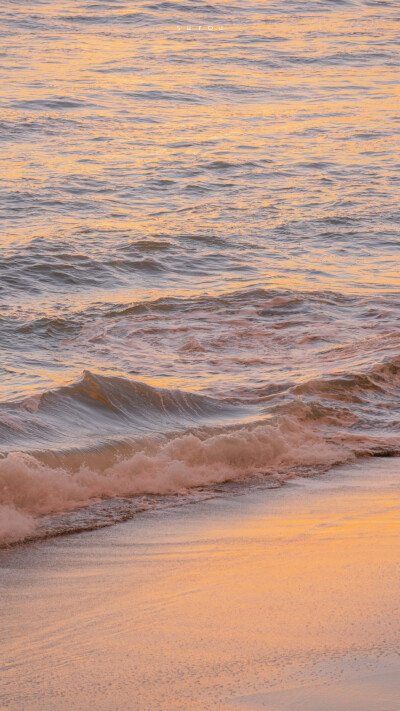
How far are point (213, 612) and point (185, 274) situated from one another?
674 cm

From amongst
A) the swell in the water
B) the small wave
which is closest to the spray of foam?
the swell in the water

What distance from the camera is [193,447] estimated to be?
583cm

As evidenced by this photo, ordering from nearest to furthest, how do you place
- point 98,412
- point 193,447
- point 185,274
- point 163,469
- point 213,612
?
point 213,612 → point 163,469 → point 193,447 → point 98,412 → point 185,274

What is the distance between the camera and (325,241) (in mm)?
11227

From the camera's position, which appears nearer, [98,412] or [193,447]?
[193,447]

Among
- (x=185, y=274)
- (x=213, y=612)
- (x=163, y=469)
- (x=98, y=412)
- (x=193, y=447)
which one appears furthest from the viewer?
(x=185, y=274)

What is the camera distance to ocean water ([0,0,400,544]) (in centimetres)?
581

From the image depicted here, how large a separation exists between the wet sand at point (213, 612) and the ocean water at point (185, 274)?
516 mm

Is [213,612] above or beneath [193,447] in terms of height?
above

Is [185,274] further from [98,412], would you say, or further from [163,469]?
[163,469]

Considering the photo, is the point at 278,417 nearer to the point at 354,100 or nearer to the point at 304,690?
the point at 304,690

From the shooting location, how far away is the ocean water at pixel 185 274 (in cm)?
581

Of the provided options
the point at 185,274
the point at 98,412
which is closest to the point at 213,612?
the point at 98,412

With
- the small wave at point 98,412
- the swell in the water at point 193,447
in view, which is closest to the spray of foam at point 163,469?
the swell in the water at point 193,447
